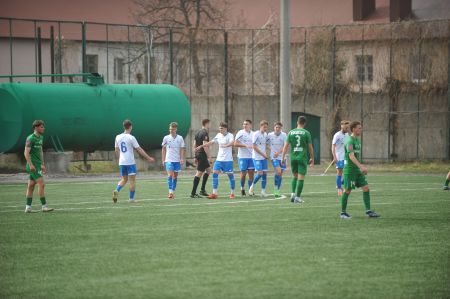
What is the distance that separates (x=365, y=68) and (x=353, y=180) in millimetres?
32214

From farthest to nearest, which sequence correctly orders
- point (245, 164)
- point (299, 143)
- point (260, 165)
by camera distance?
point (245, 164) < point (260, 165) < point (299, 143)

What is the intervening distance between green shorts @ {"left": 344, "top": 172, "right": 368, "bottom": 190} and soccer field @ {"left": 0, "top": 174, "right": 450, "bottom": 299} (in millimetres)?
684

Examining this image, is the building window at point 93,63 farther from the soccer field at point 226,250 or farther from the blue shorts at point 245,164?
the soccer field at point 226,250

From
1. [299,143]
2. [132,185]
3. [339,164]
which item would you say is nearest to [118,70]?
[339,164]

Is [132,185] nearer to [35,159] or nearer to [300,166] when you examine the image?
[35,159]

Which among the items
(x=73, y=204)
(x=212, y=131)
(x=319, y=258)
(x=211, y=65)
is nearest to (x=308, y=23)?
(x=211, y=65)

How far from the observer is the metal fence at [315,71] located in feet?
149

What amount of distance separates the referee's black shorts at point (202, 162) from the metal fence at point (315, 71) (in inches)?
721

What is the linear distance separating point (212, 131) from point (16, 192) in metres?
23.2

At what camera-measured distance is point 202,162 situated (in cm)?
2477

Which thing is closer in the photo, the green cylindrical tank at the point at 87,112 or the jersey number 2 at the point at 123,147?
the jersey number 2 at the point at 123,147

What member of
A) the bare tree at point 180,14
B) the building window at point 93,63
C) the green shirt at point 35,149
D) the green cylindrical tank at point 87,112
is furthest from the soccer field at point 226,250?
the building window at point 93,63

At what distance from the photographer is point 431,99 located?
45.2 meters

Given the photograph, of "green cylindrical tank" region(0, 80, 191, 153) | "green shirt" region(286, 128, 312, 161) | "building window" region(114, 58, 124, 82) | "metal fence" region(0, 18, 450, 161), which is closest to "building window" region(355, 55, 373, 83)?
"metal fence" region(0, 18, 450, 161)
